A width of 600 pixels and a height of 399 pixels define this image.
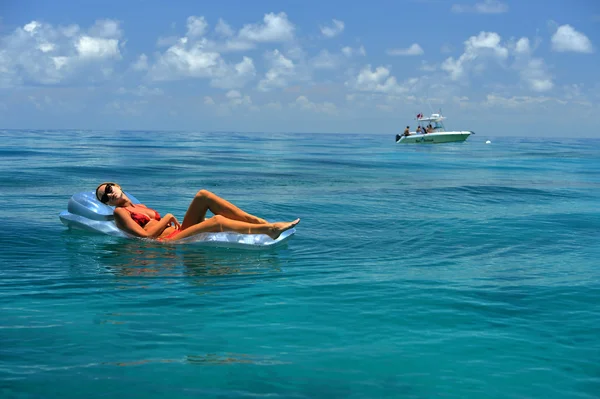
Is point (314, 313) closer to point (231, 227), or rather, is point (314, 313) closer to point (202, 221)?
point (231, 227)

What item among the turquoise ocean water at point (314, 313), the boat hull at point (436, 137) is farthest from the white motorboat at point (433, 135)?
the turquoise ocean water at point (314, 313)

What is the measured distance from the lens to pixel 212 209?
29.9ft

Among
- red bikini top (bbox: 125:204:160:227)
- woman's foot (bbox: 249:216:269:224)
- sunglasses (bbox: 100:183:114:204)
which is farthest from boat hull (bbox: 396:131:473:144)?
sunglasses (bbox: 100:183:114:204)

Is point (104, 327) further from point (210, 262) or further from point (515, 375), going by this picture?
point (515, 375)

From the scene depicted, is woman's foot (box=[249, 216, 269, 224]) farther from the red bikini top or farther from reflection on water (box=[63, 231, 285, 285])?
the red bikini top

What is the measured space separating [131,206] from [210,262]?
1.77 metres

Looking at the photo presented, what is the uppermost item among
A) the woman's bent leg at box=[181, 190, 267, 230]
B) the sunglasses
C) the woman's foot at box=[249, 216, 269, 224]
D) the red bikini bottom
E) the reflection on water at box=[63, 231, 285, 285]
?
the sunglasses

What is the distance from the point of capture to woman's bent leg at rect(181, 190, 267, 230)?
8984 millimetres

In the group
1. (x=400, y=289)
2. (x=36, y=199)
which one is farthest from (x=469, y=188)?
(x=400, y=289)

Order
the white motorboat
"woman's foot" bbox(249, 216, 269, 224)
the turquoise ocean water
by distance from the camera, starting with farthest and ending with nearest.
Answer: the white motorboat, "woman's foot" bbox(249, 216, 269, 224), the turquoise ocean water

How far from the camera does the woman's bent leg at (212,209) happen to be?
29.5 ft

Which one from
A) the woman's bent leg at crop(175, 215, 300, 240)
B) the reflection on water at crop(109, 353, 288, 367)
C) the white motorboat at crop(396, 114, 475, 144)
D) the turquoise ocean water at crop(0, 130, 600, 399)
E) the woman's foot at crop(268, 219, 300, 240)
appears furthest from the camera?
the white motorboat at crop(396, 114, 475, 144)

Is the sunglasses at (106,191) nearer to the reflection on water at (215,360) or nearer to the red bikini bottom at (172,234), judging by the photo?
the red bikini bottom at (172,234)

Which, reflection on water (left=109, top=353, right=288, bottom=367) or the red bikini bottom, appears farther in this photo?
the red bikini bottom
